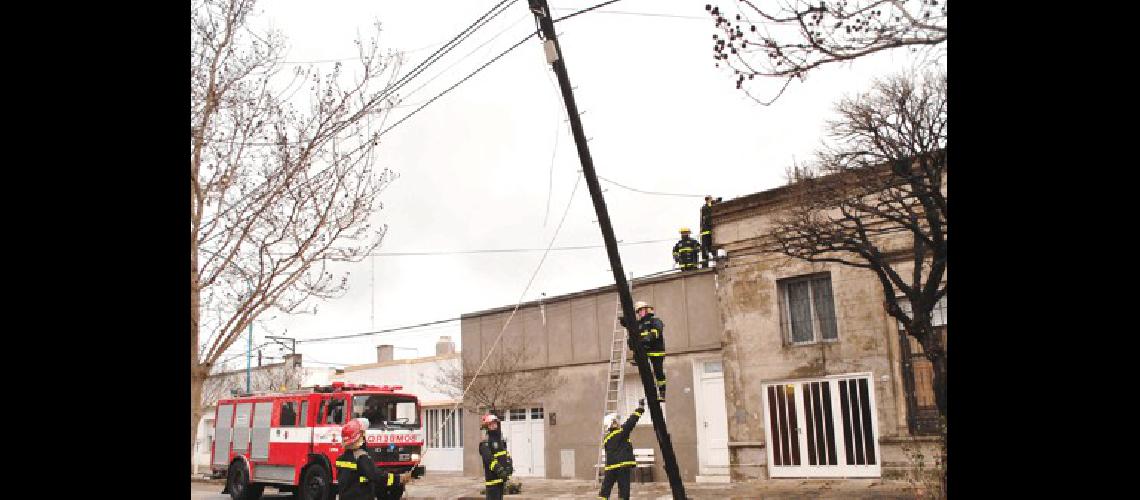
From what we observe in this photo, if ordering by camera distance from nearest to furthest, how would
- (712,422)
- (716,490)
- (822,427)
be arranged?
(822,427), (716,490), (712,422)

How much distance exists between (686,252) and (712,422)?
3.96 meters

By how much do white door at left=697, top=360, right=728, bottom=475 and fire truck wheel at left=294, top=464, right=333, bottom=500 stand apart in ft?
26.6

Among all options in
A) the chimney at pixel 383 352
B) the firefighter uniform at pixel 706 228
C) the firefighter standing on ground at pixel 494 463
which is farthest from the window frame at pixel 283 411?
the chimney at pixel 383 352

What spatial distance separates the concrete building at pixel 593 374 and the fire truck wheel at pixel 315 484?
275 inches

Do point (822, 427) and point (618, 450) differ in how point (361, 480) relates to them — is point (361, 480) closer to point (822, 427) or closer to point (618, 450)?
point (618, 450)

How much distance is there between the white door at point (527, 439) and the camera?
22453 mm

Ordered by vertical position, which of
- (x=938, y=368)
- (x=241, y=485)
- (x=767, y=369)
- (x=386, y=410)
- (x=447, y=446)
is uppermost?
(x=767, y=369)

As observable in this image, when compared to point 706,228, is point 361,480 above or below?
below

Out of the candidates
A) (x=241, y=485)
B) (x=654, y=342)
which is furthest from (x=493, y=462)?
(x=241, y=485)

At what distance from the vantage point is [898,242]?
48.7 feet

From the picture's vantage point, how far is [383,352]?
37.5 m
